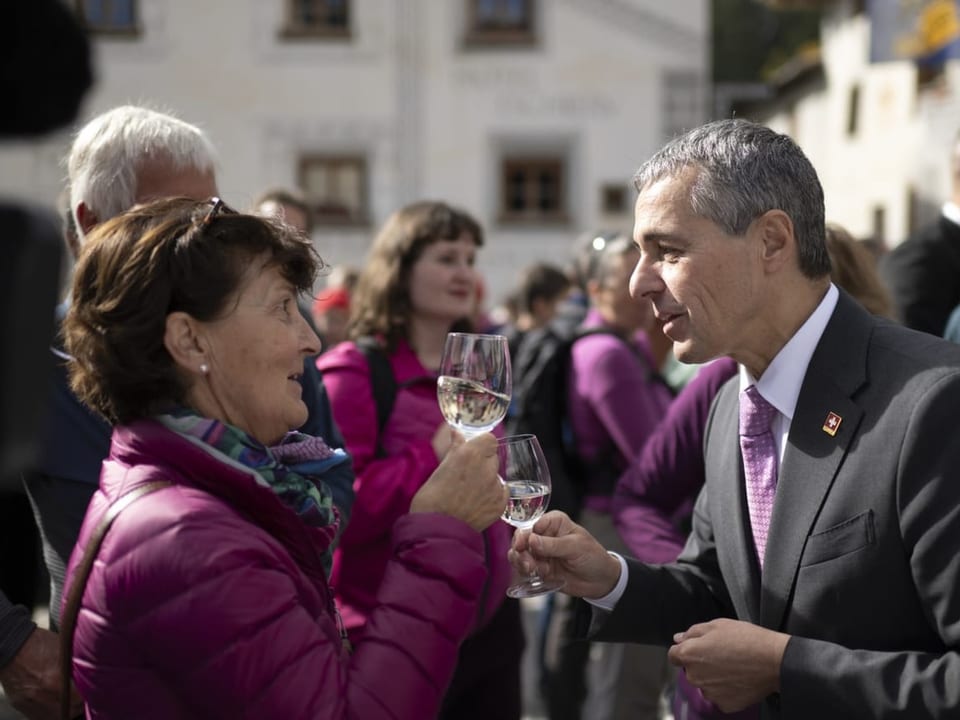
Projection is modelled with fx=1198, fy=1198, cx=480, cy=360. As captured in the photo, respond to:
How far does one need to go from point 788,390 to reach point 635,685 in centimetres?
290

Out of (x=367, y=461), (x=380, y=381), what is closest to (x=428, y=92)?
(x=380, y=381)

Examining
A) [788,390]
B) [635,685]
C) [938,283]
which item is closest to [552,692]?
[635,685]

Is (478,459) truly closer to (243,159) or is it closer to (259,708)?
(259,708)

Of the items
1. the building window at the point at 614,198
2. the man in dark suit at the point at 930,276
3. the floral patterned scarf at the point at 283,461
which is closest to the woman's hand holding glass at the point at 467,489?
the floral patterned scarf at the point at 283,461

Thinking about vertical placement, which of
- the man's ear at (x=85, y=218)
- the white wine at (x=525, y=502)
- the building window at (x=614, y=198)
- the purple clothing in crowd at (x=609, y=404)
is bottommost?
the building window at (x=614, y=198)

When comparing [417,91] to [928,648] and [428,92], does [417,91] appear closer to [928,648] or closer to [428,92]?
[428,92]

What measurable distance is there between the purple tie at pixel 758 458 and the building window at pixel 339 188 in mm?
18875

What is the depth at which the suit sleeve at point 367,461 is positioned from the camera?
3.68 metres

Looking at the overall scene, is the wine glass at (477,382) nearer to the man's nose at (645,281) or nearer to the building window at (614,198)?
the man's nose at (645,281)

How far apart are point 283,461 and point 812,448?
104cm

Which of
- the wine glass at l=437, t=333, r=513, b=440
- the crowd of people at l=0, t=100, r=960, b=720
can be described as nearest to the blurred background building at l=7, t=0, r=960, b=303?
the crowd of people at l=0, t=100, r=960, b=720

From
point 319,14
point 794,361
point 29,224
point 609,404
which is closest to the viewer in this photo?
point 29,224

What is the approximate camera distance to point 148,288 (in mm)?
2086

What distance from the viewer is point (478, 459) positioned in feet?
7.41
